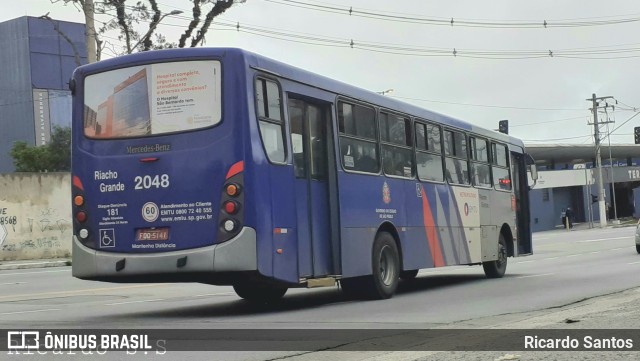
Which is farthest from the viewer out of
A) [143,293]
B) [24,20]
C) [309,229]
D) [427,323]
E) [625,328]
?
[24,20]

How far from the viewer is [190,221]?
10.7 m

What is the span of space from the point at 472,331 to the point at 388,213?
4.80m

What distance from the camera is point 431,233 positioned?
51.8 ft

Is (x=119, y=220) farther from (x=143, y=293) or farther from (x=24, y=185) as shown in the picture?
(x=24, y=185)

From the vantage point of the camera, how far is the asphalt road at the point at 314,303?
10.7m

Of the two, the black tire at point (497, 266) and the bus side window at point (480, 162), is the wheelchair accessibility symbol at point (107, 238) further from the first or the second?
the black tire at point (497, 266)

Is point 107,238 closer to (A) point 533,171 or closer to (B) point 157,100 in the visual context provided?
(B) point 157,100

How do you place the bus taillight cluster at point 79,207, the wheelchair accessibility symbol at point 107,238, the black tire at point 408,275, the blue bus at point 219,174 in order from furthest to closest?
the black tire at point 408,275 < the bus taillight cluster at point 79,207 < the wheelchair accessibility symbol at point 107,238 < the blue bus at point 219,174

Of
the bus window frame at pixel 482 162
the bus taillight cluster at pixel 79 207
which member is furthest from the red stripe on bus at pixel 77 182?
the bus window frame at pixel 482 162

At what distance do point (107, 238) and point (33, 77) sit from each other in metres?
57.6

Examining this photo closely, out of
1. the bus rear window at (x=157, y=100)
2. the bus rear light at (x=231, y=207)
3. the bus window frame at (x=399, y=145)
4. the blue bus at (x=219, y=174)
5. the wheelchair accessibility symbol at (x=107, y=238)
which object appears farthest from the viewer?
the bus window frame at (x=399, y=145)

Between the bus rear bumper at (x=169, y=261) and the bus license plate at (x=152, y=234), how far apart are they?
0.63 ft

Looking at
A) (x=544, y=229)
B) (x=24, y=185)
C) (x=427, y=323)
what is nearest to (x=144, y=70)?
(x=427, y=323)

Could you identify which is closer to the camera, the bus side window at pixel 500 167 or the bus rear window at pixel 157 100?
the bus rear window at pixel 157 100
